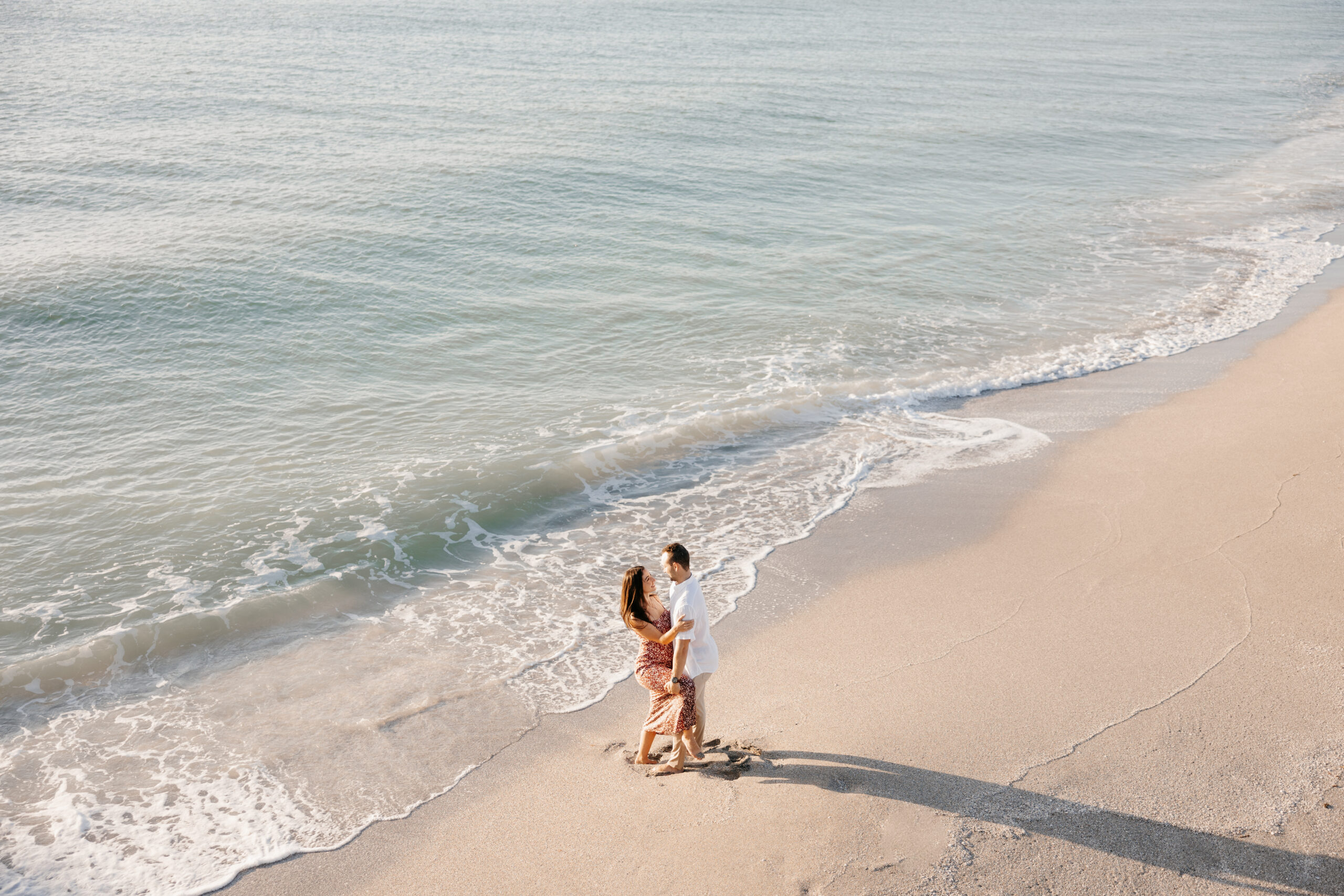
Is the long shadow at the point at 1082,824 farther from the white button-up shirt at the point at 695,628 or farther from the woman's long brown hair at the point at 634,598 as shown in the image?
the woman's long brown hair at the point at 634,598

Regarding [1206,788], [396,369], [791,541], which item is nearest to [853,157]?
[396,369]

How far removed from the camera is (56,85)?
88.8 ft

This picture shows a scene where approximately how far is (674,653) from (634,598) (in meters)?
0.48

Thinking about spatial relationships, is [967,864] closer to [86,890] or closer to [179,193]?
[86,890]

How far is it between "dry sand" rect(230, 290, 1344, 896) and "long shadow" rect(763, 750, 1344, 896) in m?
0.02

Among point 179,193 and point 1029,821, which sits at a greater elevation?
point 179,193

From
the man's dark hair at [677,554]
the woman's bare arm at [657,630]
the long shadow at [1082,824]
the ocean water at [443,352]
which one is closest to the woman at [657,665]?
the woman's bare arm at [657,630]

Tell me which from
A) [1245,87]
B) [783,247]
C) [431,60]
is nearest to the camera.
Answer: [783,247]

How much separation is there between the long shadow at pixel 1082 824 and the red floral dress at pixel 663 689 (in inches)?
28.2

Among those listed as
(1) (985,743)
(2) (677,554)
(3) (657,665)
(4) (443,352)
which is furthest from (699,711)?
(4) (443,352)

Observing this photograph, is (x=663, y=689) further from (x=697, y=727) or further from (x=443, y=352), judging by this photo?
(x=443, y=352)

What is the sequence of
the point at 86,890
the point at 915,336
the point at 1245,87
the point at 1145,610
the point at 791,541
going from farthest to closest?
the point at 1245,87 → the point at 915,336 → the point at 791,541 → the point at 1145,610 → the point at 86,890

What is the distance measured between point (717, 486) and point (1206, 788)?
20.3 ft

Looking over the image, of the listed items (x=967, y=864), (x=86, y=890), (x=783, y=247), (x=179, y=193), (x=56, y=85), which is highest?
(x=56, y=85)
